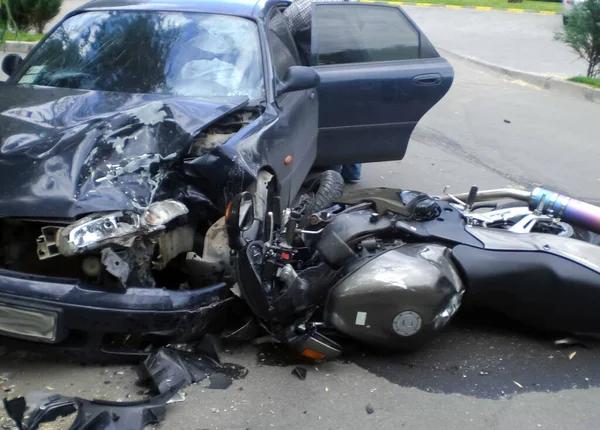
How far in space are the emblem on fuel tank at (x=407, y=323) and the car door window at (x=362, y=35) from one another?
284cm

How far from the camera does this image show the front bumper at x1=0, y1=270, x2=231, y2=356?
3096mm

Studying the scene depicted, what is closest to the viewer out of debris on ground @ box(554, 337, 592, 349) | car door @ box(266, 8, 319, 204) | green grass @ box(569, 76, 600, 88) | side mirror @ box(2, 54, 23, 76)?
debris on ground @ box(554, 337, 592, 349)

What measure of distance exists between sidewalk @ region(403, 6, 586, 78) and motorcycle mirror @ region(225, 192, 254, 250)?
1049 centimetres

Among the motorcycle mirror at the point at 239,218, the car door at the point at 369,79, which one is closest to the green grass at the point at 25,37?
the car door at the point at 369,79

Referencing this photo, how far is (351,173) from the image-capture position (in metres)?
6.85

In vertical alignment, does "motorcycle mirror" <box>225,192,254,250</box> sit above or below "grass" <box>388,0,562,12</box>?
above

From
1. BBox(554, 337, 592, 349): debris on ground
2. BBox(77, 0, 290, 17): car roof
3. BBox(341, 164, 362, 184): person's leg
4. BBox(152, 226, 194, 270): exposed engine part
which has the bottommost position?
BBox(341, 164, 362, 184): person's leg

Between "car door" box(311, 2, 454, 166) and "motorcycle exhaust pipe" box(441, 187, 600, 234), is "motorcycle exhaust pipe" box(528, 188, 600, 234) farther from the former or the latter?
"car door" box(311, 2, 454, 166)

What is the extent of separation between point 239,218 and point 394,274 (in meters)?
0.86

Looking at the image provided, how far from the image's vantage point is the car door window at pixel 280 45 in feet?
16.0

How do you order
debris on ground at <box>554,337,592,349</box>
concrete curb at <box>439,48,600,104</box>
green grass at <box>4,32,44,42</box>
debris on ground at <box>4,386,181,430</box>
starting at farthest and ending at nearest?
green grass at <box>4,32,44,42</box> < concrete curb at <box>439,48,600,104</box> < debris on ground at <box>554,337,592,349</box> < debris on ground at <box>4,386,181,430</box>

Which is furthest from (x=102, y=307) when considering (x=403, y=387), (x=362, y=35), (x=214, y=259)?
(x=362, y=35)

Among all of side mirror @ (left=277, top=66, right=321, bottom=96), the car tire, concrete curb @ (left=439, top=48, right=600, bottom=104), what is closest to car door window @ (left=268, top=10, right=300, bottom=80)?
side mirror @ (left=277, top=66, right=321, bottom=96)

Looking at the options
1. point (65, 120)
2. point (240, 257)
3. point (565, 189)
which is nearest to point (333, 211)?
point (240, 257)
